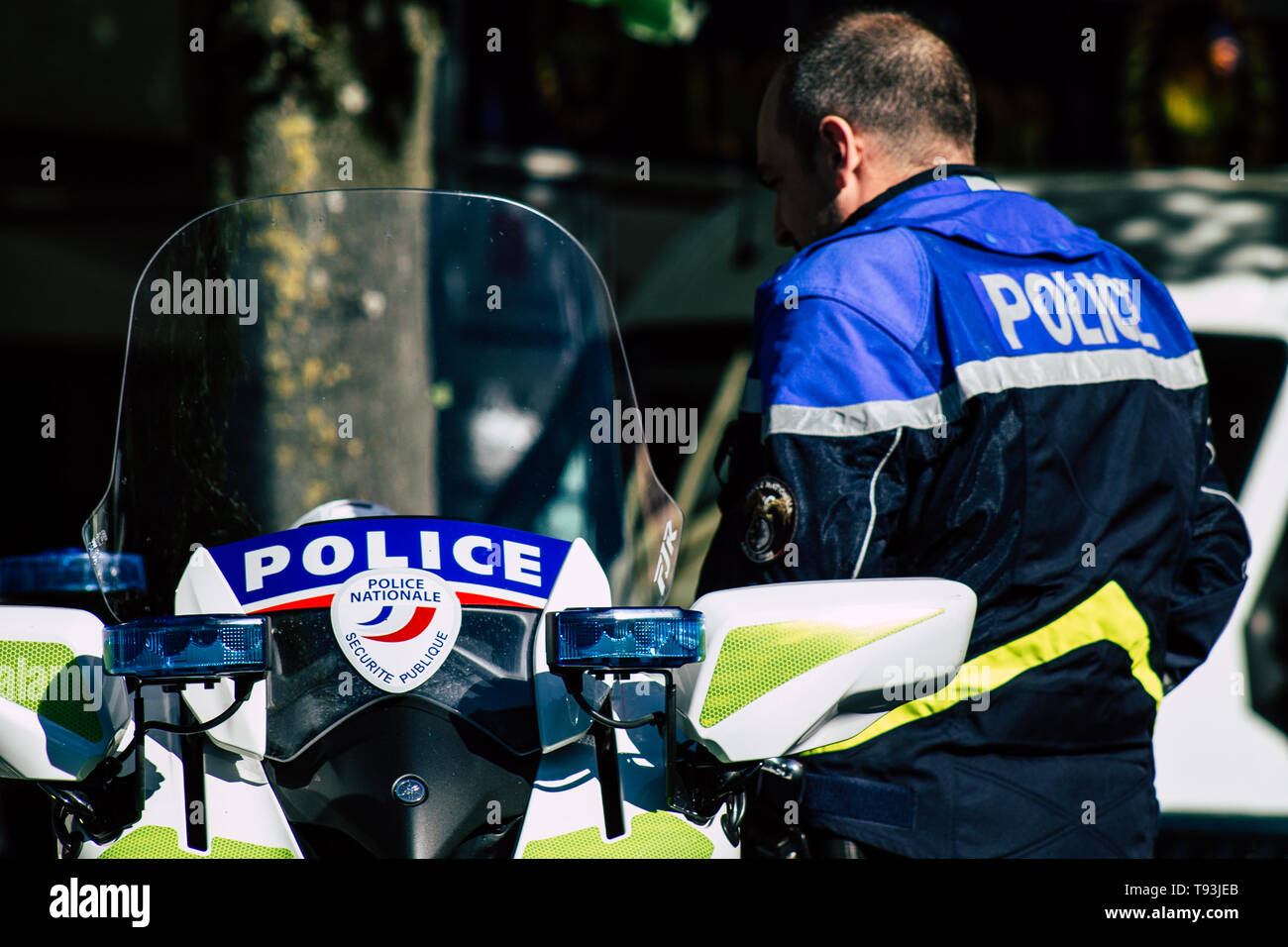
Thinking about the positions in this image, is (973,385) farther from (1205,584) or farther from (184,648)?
(184,648)

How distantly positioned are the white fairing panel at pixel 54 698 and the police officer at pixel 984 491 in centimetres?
77

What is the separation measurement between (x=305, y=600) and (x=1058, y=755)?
39.1 inches

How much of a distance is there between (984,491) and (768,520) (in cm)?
29

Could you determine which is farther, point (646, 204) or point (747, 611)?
point (646, 204)

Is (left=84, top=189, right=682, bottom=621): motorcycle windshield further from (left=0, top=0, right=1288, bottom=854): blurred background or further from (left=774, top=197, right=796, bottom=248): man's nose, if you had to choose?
(left=0, top=0, right=1288, bottom=854): blurred background

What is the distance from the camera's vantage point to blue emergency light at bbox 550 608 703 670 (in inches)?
53.9

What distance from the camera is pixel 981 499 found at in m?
1.81

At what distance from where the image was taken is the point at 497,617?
1541 millimetres

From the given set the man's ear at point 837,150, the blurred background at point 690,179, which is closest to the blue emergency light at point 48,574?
the man's ear at point 837,150

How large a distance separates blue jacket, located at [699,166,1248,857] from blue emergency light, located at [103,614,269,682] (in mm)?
671

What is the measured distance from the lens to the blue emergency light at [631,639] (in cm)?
137

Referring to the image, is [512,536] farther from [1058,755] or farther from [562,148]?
[562,148]

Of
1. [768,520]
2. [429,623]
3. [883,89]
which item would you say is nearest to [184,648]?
[429,623]

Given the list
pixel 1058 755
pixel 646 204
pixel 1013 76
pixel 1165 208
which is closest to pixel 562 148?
pixel 646 204
